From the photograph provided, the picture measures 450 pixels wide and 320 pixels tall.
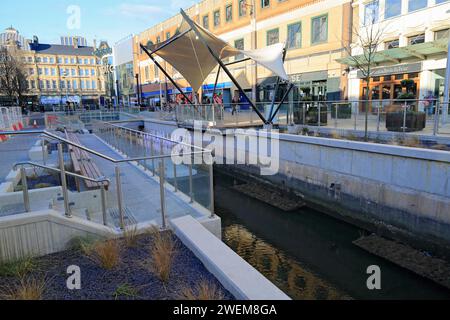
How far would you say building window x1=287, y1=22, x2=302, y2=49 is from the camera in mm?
28703

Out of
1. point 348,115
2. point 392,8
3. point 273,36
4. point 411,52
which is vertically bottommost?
point 348,115

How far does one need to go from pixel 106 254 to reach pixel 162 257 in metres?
0.74

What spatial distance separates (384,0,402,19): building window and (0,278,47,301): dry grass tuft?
964 inches

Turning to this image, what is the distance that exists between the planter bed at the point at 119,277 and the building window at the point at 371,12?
76.4ft

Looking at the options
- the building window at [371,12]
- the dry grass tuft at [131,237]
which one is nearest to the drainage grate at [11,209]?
the dry grass tuft at [131,237]

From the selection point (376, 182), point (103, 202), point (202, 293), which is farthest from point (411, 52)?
point (202, 293)

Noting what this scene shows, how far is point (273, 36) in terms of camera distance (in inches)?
1247

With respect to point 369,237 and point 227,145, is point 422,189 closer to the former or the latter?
point 369,237

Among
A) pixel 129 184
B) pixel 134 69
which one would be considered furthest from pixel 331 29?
pixel 134 69

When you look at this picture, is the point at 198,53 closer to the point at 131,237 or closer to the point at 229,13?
the point at 229,13

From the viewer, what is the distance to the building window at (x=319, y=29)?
26219 mm

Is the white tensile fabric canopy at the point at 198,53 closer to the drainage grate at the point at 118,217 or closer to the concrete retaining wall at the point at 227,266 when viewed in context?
the drainage grate at the point at 118,217

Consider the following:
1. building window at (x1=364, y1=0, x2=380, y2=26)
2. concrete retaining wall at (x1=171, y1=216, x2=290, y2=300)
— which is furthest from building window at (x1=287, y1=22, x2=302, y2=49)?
concrete retaining wall at (x1=171, y1=216, x2=290, y2=300)
